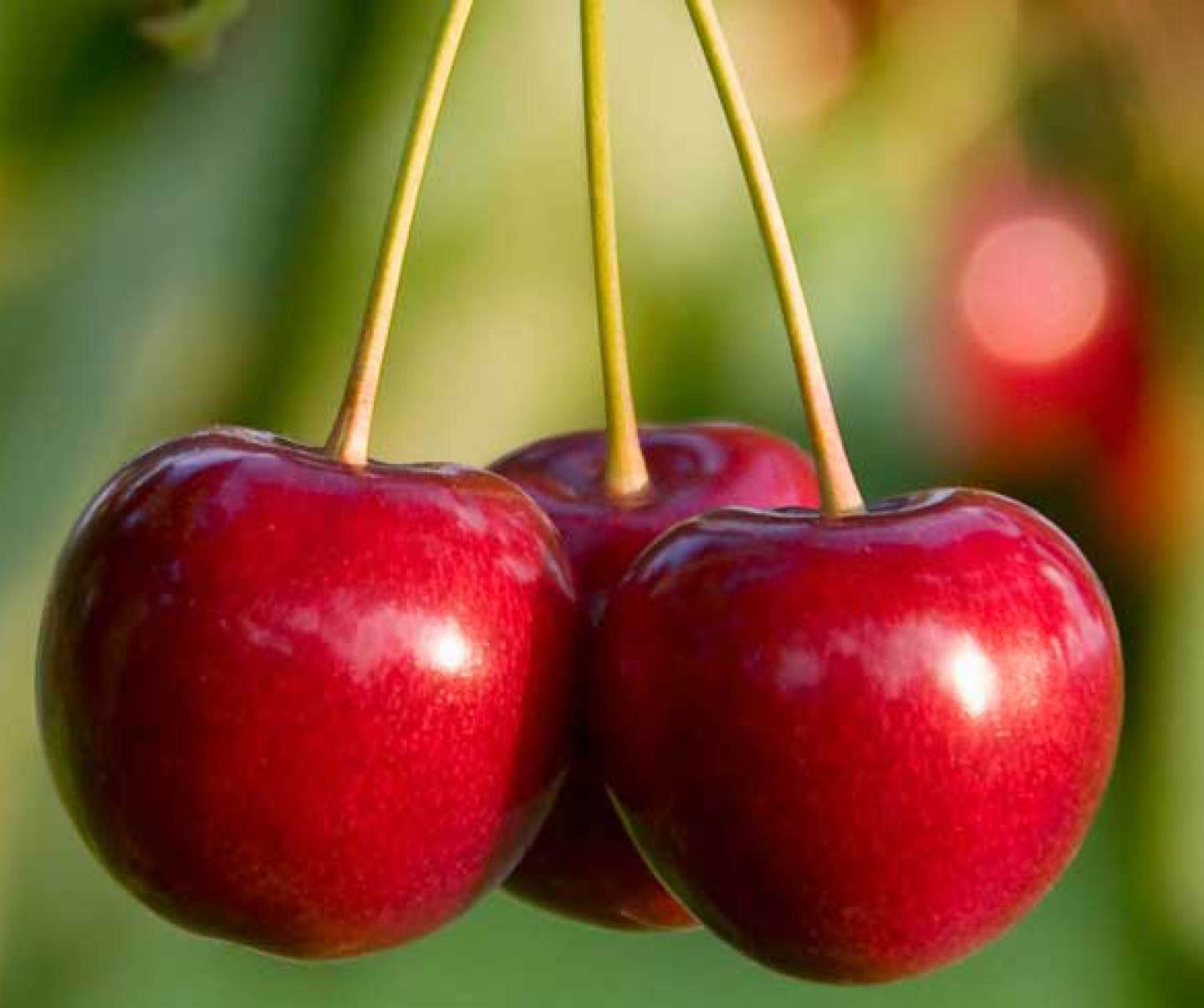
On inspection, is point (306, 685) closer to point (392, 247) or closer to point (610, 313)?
point (392, 247)

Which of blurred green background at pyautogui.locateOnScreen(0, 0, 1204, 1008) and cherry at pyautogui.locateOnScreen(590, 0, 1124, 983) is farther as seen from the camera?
blurred green background at pyautogui.locateOnScreen(0, 0, 1204, 1008)

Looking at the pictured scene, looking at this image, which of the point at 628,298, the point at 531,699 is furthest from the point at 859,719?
the point at 628,298

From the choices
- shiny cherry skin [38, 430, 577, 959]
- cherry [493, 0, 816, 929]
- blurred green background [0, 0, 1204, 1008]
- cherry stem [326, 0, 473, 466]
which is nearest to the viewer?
shiny cherry skin [38, 430, 577, 959]

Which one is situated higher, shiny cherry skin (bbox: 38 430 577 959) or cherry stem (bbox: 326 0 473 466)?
cherry stem (bbox: 326 0 473 466)

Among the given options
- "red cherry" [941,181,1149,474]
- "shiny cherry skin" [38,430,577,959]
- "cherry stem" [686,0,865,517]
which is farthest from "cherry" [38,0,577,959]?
Result: "red cherry" [941,181,1149,474]

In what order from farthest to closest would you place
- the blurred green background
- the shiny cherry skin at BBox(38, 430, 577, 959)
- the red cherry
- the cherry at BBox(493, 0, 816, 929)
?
the red cherry < the blurred green background < the cherry at BBox(493, 0, 816, 929) < the shiny cherry skin at BBox(38, 430, 577, 959)

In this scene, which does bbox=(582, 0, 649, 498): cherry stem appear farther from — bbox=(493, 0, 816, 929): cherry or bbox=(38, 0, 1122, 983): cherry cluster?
bbox=(38, 0, 1122, 983): cherry cluster

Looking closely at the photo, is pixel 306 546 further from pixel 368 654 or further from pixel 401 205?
pixel 401 205

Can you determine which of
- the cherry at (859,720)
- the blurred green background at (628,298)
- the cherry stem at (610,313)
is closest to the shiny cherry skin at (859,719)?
the cherry at (859,720)
